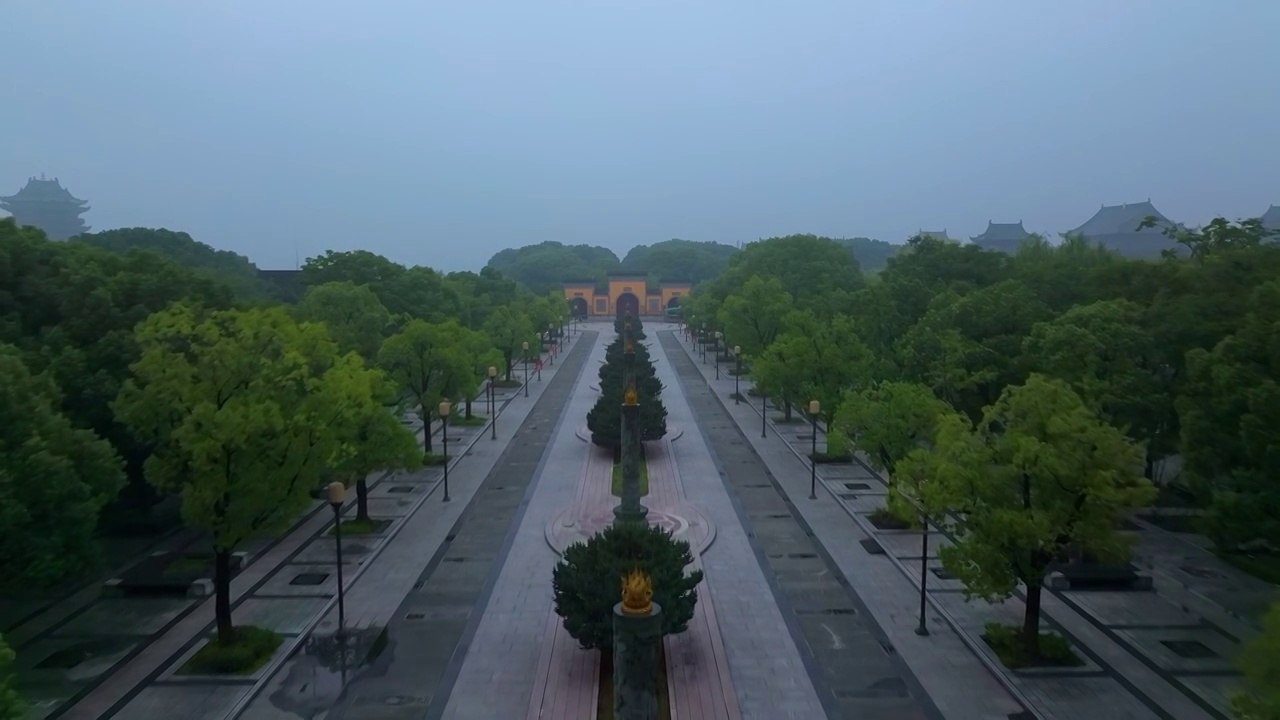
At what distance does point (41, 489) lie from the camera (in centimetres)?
1420

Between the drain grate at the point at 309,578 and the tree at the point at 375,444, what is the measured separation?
7.29ft

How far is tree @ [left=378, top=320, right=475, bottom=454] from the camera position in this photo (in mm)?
27766

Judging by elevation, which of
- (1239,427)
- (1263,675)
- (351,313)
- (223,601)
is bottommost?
(223,601)

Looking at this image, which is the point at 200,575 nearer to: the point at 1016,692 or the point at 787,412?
the point at 1016,692

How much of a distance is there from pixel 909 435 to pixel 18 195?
91434 mm

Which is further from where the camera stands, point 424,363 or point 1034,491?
point 424,363

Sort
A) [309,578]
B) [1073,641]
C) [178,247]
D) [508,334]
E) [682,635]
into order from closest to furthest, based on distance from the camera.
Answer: [1073,641] < [682,635] < [309,578] < [508,334] < [178,247]

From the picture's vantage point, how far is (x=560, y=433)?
3475 centimetres

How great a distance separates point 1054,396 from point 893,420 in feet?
23.6

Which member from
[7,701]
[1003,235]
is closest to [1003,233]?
[1003,235]

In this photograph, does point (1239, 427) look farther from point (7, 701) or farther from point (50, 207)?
point (50, 207)

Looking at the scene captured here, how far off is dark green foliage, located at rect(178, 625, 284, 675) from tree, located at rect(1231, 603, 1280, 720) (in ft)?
43.5

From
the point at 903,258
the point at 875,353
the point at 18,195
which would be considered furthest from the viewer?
the point at 18,195

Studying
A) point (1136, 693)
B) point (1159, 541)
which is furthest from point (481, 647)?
point (1159, 541)
